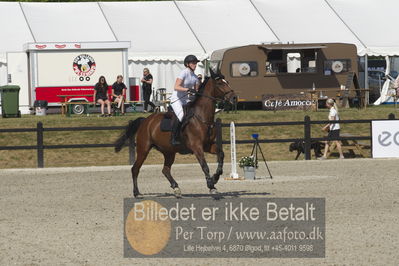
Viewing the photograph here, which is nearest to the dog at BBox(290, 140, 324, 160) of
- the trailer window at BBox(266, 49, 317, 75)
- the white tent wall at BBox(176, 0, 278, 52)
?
the trailer window at BBox(266, 49, 317, 75)

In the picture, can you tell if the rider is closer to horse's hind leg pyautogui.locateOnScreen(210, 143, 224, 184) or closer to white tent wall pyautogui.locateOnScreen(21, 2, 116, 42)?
horse's hind leg pyautogui.locateOnScreen(210, 143, 224, 184)

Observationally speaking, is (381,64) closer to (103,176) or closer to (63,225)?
(103,176)

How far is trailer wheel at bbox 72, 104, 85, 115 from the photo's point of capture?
117 feet

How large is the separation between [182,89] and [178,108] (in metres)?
0.38

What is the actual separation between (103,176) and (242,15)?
73.4 feet

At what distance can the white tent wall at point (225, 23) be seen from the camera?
40.6 m

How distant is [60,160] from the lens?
2825 centimetres

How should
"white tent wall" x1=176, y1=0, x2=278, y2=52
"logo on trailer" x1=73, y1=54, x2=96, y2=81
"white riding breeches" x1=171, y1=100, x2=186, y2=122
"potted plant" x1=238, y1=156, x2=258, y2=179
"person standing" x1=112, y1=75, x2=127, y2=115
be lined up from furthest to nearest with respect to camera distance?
1. "white tent wall" x1=176, y1=0, x2=278, y2=52
2. "logo on trailer" x1=73, y1=54, x2=96, y2=81
3. "person standing" x1=112, y1=75, x2=127, y2=115
4. "potted plant" x1=238, y1=156, x2=258, y2=179
5. "white riding breeches" x1=171, y1=100, x2=186, y2=122

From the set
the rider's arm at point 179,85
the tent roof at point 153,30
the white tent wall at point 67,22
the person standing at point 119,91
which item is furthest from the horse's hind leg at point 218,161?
the white tent wall at point 67,22

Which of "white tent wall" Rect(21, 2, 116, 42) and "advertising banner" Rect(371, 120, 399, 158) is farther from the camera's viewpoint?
"white tent wall" Rect(21, 2, 116, 42)

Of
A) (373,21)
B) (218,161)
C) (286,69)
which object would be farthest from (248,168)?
(373,21)

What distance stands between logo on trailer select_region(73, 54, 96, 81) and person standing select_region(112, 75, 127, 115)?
8.90ft

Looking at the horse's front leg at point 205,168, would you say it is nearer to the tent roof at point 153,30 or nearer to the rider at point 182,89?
the rider at point 182,89

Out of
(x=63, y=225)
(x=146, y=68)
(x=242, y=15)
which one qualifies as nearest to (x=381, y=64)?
(x=242, y=15)
